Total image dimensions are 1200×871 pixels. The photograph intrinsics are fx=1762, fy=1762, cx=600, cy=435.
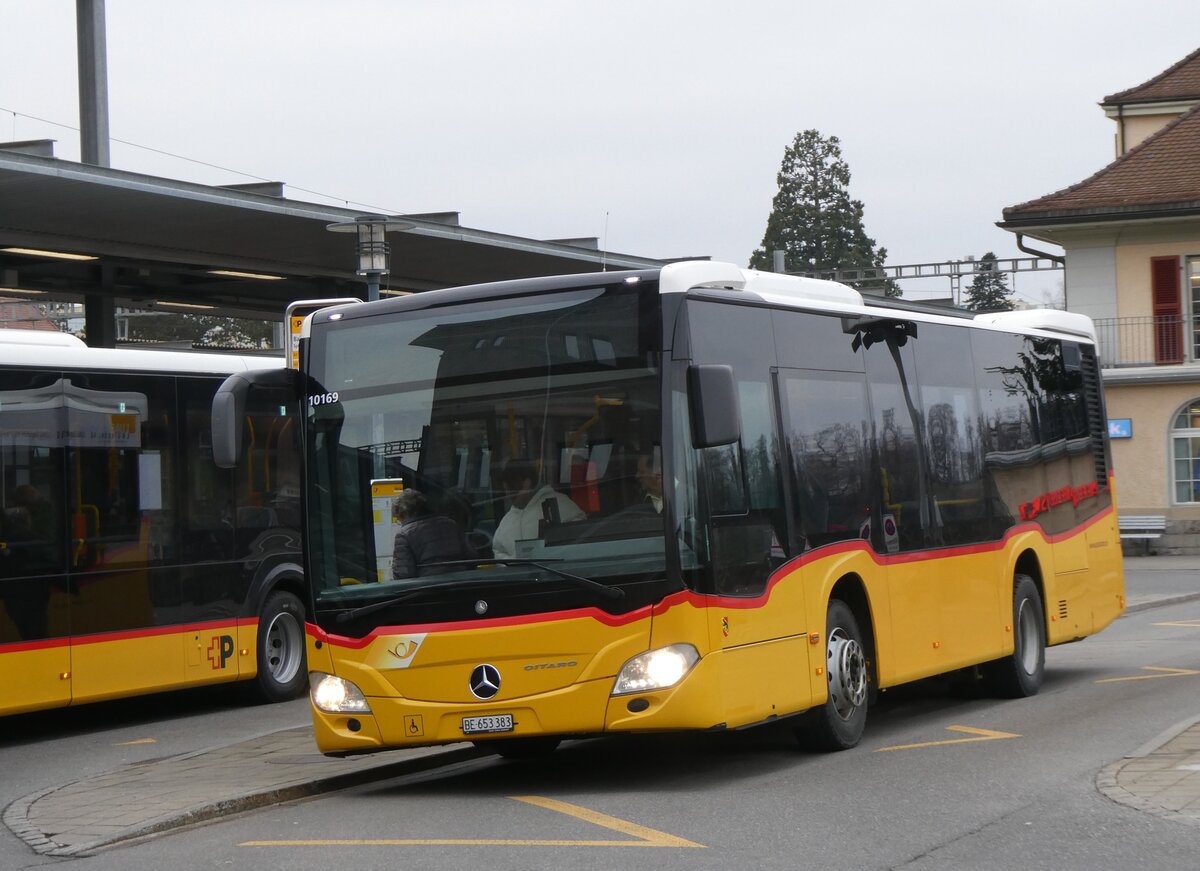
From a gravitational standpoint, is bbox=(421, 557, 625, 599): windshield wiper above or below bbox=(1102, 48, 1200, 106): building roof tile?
below

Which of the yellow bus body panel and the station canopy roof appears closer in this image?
the yellow bus body panel

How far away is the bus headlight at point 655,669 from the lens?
9227mm

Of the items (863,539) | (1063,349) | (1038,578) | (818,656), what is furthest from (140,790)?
(1063,349)

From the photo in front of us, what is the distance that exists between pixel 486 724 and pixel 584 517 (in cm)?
123

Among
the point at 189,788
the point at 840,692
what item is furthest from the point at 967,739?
the point at 189,788

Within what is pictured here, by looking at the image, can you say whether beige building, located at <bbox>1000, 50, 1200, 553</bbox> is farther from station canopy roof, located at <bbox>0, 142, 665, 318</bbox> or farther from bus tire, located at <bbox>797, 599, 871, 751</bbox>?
bus tire, located at <bbox>797, 599, 871, 751</bbox>

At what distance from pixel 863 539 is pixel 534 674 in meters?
2.96

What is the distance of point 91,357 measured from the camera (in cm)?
1396

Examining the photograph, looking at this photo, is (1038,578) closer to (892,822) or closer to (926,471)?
(926,471)

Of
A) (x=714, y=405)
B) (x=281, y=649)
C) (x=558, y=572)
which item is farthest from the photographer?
(x=281, y=649)

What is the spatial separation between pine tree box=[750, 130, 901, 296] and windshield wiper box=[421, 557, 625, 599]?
80909 mm

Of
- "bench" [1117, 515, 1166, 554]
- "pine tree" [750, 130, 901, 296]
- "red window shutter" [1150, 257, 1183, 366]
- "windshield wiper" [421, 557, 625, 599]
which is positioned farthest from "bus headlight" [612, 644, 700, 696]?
"pine tree" [750, 130, 901, 296]

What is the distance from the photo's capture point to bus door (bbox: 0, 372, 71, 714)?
12906 millimetres

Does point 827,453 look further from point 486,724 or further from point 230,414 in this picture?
point 230,414
